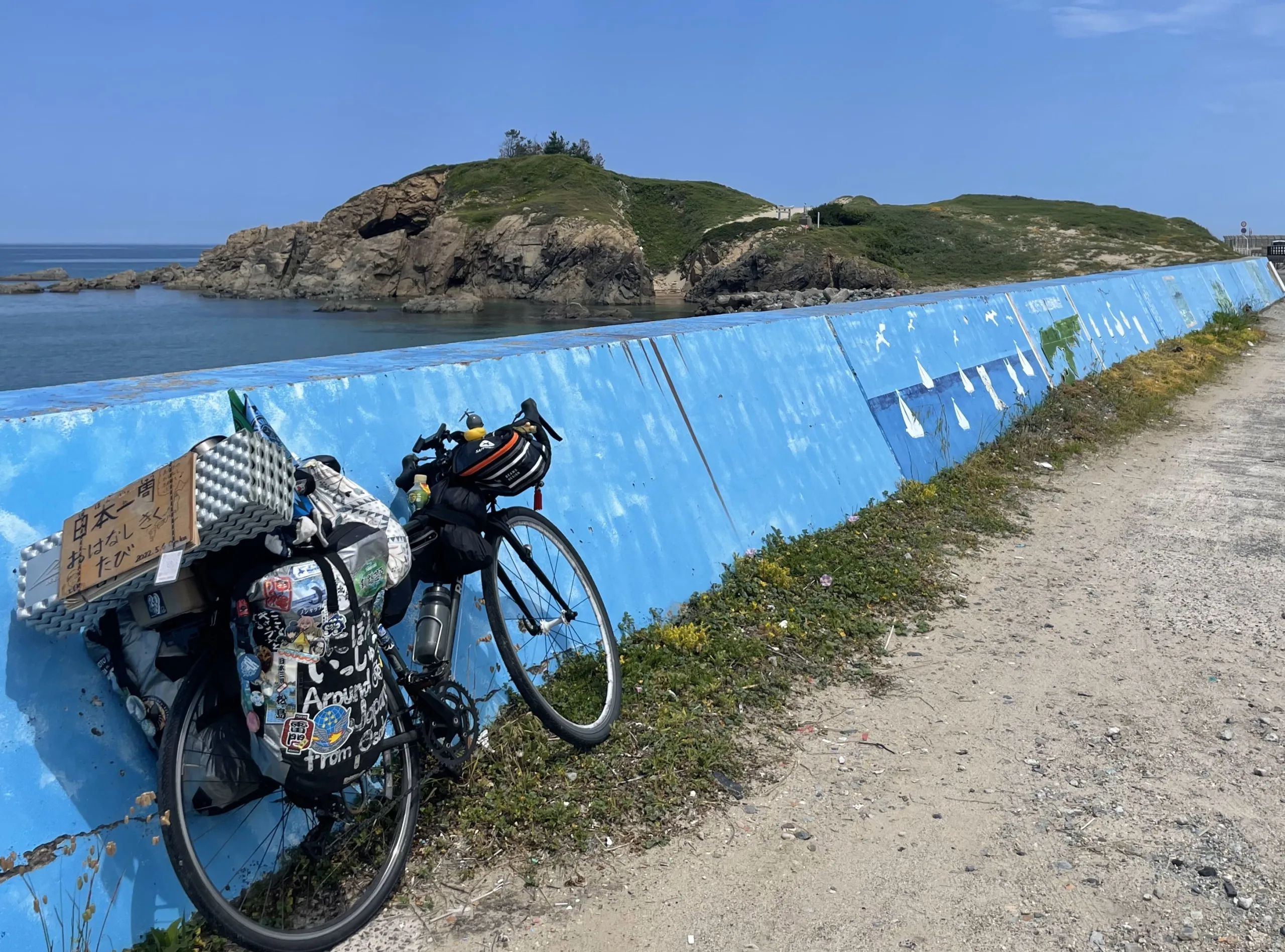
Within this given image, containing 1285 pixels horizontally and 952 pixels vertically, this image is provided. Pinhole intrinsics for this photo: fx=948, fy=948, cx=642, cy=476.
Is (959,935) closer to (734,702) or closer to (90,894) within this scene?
(734,702)

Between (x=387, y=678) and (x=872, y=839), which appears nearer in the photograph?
(x=387, y=678)

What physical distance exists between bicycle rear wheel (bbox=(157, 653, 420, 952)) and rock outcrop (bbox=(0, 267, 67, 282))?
14999cm

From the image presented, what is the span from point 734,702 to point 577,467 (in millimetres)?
1530

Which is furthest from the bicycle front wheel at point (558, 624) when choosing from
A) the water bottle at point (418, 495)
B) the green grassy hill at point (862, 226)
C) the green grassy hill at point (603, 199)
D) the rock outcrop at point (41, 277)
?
the rock outcrop at point (41, 277)

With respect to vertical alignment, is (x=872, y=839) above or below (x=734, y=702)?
below

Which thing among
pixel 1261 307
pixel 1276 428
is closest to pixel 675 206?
pixel 1261 307

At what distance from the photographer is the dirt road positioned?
3.16 meters

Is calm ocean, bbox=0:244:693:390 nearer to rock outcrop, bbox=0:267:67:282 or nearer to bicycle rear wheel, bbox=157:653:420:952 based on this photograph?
bicycle rear wheel, bbox=157:653:420:952

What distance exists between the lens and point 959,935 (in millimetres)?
3113

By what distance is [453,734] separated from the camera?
356cm

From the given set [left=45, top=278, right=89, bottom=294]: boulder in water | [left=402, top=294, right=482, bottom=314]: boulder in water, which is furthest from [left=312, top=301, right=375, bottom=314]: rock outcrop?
[left=45, top=278, right=89, bottom=294]: boulder in water

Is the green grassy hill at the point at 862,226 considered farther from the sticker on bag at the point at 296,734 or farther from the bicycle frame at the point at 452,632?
the sticker on bag at the point at 296,734

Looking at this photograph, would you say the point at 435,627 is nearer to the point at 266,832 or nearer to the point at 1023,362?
the point at 266,832

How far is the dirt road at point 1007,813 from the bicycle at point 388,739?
0.28 metres
